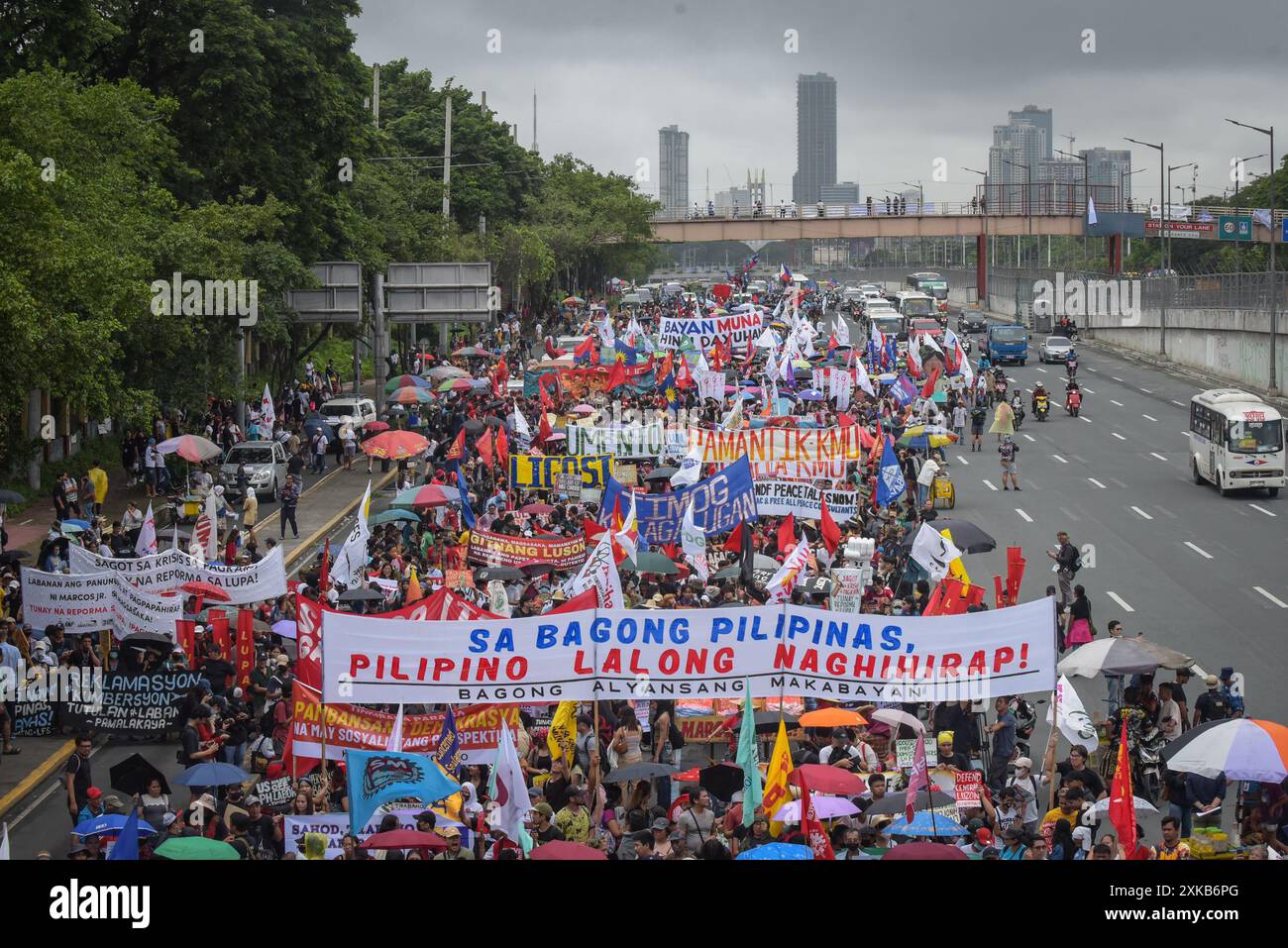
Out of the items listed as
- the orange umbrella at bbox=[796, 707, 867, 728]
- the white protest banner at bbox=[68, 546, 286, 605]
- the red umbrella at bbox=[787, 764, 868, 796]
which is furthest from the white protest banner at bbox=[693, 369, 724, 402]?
the red umbrella at bbox=[787, 764, 868, 796]

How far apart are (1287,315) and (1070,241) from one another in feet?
429

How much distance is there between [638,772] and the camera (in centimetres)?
1462

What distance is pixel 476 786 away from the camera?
48.5 ft

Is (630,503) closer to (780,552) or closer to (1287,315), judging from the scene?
(780,552)

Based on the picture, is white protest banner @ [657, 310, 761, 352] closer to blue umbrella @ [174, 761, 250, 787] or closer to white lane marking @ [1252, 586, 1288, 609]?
white lane marking @ [1252, 586, 1288, 609]

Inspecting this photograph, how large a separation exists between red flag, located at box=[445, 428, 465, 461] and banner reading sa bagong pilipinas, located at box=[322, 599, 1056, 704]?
21079mm

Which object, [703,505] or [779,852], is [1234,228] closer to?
[703,505]

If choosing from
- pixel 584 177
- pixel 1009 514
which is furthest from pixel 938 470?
pixel 584 177

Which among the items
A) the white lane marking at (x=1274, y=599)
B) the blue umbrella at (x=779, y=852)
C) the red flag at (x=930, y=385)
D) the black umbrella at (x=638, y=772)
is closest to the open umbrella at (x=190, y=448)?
the red flag at (x=930, y=385)

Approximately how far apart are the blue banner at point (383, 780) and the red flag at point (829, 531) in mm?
12165

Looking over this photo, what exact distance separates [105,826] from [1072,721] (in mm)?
8943

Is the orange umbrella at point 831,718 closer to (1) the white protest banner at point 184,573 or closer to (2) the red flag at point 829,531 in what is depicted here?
(1) the white protest banner at point 184,573

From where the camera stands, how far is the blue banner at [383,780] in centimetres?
1334

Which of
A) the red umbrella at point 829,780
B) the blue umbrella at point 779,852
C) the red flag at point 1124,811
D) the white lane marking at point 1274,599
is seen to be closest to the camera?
the blue umbrella at point 779,852
